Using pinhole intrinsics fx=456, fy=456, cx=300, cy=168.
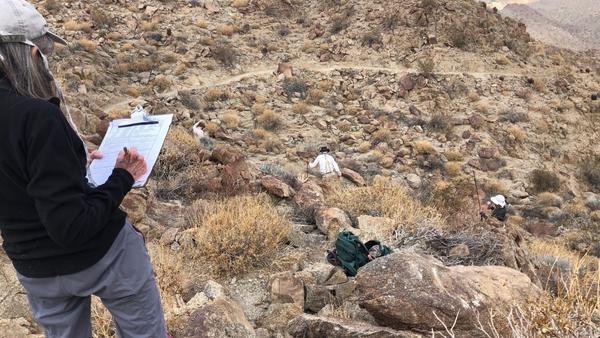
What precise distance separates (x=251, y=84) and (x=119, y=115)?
5518 millimetres

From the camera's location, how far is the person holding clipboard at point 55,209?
143 cm

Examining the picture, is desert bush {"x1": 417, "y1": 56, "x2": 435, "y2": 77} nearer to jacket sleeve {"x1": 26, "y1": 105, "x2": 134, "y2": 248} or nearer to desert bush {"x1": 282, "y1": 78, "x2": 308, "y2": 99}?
desert bush {"x1": 282, "y1": 78, "x2": 308, "y2": 99}

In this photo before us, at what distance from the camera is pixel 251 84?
49.9 ft

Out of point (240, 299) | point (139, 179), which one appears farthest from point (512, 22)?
point (139, 179)

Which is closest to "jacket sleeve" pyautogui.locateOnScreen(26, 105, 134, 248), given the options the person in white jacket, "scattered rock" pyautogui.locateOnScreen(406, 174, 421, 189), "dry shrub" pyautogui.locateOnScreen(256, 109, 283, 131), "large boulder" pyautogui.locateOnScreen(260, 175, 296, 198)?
"large boulder" pyautogui.locateOnScreen(260, 175, 296, 198)

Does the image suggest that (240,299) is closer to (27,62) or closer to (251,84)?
(27,62)

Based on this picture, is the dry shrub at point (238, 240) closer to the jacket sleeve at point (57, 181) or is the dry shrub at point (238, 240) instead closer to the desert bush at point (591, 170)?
the jacket sleeve at point (57, 181)

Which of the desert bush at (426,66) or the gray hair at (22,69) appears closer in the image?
the gray hair at (22,69)

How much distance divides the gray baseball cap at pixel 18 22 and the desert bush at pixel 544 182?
1220 centimetres

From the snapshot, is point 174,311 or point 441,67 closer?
point 174,311

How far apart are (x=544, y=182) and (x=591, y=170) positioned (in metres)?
2.14

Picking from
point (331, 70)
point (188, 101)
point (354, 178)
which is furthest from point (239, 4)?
point (354, 178)

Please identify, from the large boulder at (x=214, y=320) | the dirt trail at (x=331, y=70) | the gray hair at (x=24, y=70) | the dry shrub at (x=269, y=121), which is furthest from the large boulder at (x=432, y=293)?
the dirt trail at (x=331, y=70)

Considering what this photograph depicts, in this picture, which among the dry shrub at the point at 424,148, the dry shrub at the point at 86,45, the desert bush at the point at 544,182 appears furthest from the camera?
the dry shrub at the point at 86,45
